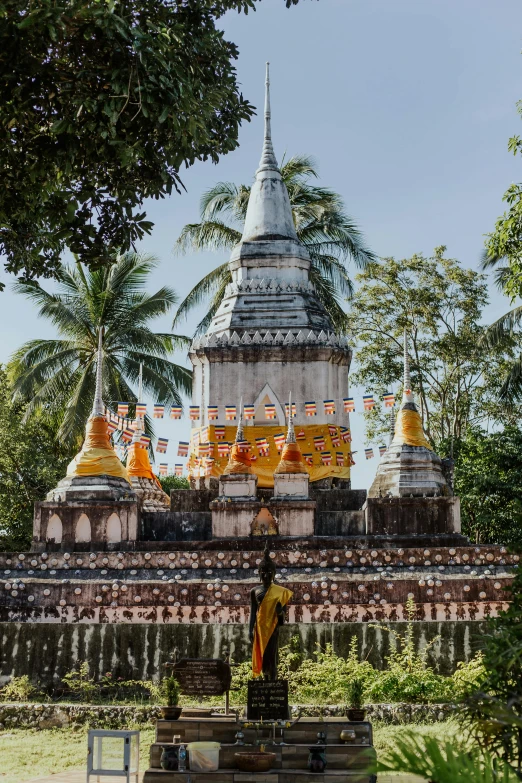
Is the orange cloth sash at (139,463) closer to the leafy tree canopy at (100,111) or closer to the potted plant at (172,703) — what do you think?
the potted plant at (172,703)

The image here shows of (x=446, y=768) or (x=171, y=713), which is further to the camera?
(x=171, y=713)

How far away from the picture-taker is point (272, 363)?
25.2 m

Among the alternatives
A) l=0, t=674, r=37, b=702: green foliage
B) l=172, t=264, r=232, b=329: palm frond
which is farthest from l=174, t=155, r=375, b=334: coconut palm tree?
l=0, t=674, r=37, b=702: green foliage

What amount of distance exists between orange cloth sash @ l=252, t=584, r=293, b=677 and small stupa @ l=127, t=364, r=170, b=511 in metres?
12.8

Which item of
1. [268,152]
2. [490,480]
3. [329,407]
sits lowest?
[490,480]

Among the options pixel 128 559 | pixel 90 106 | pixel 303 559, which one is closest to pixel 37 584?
pixel 128 559

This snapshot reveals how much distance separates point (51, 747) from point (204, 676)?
218cm

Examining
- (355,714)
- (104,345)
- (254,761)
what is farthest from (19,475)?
(254,761)

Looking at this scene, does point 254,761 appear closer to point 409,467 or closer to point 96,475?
point 96,475

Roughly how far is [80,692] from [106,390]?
664 inches

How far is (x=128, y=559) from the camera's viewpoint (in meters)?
18.1

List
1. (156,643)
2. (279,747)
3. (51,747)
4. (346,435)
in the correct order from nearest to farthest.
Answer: (279,747) → (51,747) → (156,643) → (346,435)

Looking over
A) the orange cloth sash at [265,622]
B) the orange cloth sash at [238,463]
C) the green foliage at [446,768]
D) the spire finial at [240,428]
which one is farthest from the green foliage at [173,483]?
the green foliage at [446,768]

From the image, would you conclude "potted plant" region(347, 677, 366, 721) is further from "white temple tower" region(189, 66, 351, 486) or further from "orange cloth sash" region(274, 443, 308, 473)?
"white temple tower" region(189, 66, 351, 486)
